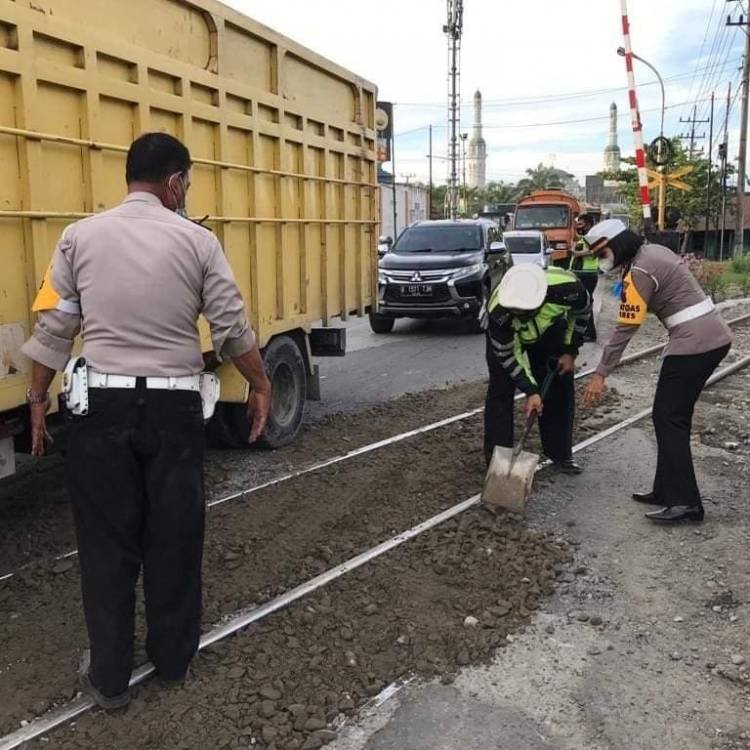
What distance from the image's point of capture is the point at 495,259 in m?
14.9

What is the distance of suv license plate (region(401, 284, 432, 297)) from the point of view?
13.7 meters

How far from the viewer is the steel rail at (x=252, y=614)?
299cm

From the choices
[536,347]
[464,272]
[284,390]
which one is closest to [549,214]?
[464,272]

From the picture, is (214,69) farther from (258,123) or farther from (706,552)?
(706,552)

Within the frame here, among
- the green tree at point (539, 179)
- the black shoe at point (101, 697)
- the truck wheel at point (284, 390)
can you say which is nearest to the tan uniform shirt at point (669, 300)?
the truck wheel at point (284, 390)

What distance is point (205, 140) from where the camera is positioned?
17.9 ft

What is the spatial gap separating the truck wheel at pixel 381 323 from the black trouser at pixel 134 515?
11.0 meters

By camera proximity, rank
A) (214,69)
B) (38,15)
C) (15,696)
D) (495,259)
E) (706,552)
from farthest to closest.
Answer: (495,259)
(214,69)
(706,552)
(38,15)
(15,696)

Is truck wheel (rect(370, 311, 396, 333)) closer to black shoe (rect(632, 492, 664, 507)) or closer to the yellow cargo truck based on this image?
the yellow cargo truck

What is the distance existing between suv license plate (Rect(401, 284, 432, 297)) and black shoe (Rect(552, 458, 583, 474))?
7.84m

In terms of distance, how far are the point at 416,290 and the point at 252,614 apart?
10.3 m

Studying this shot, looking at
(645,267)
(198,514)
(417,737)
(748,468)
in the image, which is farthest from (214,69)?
(748,468)

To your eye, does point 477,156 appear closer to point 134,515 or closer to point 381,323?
point 381,323

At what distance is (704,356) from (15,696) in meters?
4.04
